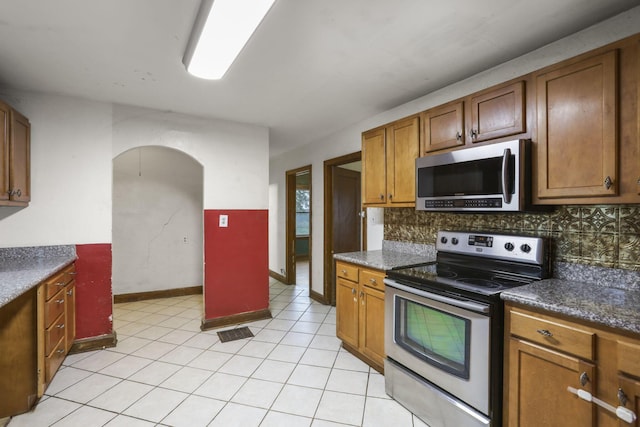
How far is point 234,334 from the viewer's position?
10.6ft

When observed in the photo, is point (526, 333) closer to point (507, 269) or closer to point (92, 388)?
point (507, 269)

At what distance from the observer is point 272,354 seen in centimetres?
278

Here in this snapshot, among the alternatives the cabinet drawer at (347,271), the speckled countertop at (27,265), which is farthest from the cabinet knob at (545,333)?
the speckled countertop at (27,265)

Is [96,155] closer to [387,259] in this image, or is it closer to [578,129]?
[387,259]

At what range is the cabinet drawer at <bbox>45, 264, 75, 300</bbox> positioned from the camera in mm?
2120

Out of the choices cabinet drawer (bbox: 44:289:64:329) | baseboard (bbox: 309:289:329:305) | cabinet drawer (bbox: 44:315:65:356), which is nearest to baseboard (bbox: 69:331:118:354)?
cabinet drawer (bbox: 44:315:65:356)

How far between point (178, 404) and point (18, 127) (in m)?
2.56

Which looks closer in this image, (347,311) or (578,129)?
(578,129)

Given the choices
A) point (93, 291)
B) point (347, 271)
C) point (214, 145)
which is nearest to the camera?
point (347, 271)

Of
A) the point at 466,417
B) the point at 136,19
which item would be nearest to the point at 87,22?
the point at 136,19

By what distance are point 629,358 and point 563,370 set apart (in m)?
0.26

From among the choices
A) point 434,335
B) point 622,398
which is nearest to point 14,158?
point 434,335

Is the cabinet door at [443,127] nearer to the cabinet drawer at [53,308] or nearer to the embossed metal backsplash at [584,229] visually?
the embossed metal backsplash at [584,229]

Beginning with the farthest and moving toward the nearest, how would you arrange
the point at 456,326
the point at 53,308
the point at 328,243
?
the point at 328,243 → the point at 53,308 → the point at 456,326
